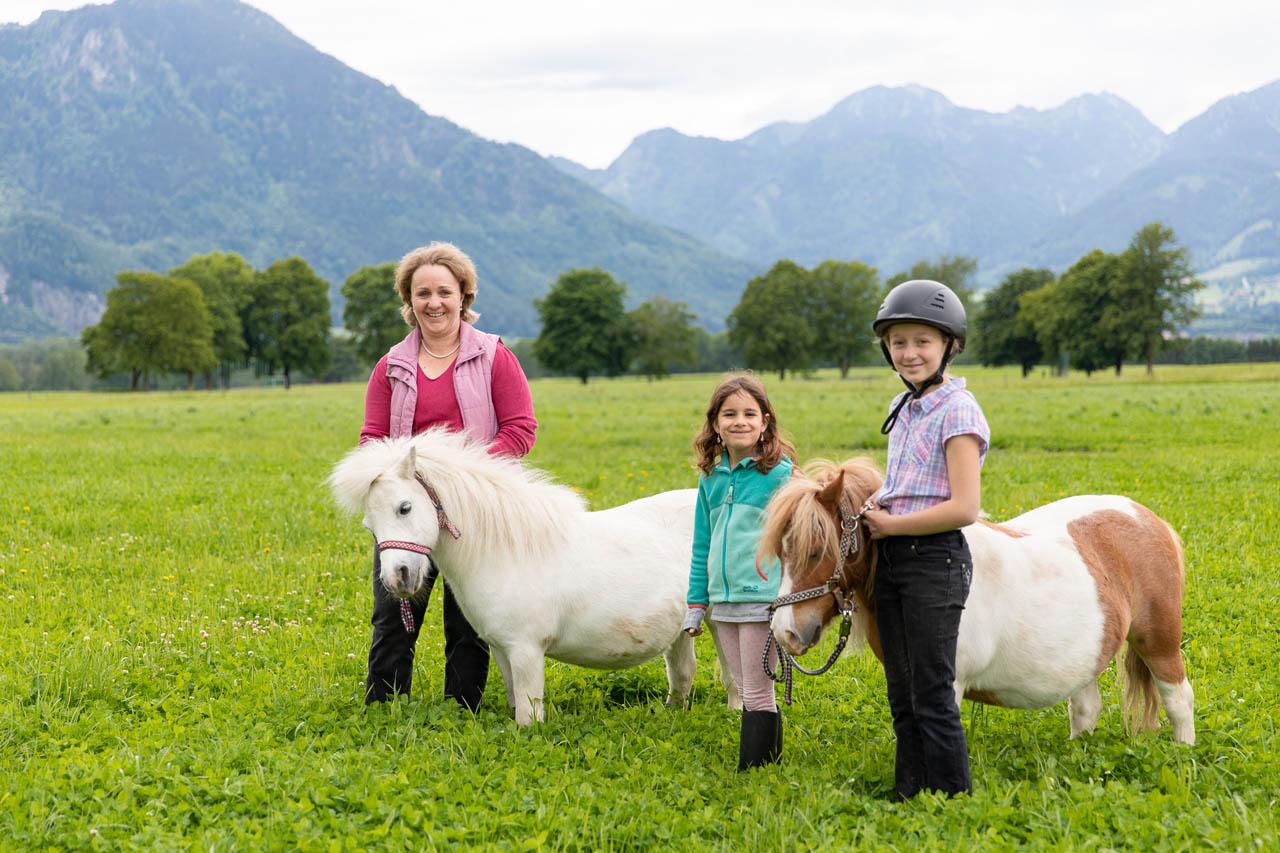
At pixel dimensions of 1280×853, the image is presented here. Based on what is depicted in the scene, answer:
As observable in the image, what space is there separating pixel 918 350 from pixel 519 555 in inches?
107

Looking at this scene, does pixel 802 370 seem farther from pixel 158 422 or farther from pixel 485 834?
pixel 485 834

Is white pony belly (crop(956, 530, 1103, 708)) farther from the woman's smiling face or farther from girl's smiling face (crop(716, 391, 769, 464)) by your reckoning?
the woman's smiling face

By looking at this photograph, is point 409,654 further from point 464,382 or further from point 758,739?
point 758,739

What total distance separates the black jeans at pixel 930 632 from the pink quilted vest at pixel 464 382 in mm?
2827

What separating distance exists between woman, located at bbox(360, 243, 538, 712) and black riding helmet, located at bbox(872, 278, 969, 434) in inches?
97.2

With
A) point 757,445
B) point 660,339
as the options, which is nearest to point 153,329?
point 660,339

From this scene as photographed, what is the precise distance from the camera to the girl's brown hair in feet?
18.0

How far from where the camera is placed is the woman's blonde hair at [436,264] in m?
6.32

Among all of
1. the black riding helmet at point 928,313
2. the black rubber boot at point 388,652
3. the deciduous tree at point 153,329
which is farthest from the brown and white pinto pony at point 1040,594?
the deciduous tree at point 153,329

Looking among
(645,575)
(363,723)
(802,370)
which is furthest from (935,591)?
(802,370)

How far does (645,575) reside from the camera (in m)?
6.34

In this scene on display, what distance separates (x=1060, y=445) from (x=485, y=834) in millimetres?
19937

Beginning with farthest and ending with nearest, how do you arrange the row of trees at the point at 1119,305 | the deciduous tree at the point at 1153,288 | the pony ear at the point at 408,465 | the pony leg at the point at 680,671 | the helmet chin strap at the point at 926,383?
the row of trees at the point at 1119,305
the deciduous tree at the point at 1153,288
the pony leg at the point at 680,671
the pony ear at the point at 408,465
the helmet chin strap at the point at 926,383

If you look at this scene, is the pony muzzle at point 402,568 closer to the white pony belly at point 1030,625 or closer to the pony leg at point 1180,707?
the white pony belly at point 1030,625
